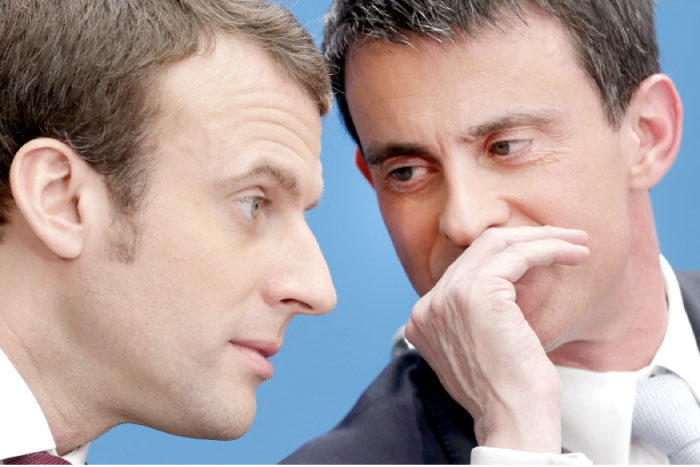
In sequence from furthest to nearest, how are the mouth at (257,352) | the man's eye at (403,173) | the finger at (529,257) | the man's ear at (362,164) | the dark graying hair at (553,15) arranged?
the man's ear at (362,164), the man's eye at (403,173), the dark graying hair at (553,15), the finger at (529,257), the mouth at (257,352)

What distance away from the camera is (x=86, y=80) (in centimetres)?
185

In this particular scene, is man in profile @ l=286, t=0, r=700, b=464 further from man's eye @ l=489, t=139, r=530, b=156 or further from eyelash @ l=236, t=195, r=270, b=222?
eyelash @ l=236, t=195, r=270, b=222

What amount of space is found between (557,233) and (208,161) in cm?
81

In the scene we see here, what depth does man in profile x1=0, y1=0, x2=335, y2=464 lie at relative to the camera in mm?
1826

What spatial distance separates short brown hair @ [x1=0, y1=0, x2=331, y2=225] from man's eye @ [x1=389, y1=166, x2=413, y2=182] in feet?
2.18

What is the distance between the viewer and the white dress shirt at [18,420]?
1723 mm

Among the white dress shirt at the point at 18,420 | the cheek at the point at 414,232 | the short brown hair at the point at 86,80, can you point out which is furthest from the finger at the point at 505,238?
the white dress shirt at the point at 18,420

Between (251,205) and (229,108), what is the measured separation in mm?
181

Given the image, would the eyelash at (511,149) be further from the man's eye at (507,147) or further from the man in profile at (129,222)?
the man in profile at (129,222)

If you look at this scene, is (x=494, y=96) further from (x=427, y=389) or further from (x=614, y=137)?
(x=427, y=389)

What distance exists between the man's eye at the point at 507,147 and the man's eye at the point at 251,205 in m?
0.60

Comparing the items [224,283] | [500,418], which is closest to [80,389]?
[224,283]

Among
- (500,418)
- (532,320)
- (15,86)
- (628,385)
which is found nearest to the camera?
(15,86)

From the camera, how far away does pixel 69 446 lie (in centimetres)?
191
